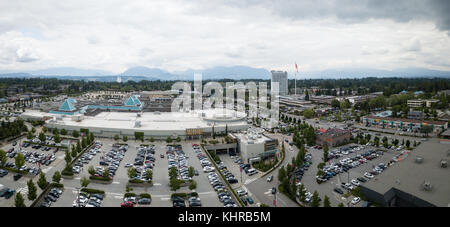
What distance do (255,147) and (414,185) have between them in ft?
Result: 17.4

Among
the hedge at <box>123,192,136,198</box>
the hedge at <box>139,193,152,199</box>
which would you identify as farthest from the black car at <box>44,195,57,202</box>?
the hedge at <box>139,193,152,199</box>

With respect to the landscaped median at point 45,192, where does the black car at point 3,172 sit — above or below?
above

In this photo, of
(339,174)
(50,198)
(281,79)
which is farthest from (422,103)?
(50,198)

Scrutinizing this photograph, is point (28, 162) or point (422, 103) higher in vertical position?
point (422, 103)

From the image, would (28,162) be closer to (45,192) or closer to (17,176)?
(17,176)

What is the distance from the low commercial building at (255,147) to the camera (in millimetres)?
10008

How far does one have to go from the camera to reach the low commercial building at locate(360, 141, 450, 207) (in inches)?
222

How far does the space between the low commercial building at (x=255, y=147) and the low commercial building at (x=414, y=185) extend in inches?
168

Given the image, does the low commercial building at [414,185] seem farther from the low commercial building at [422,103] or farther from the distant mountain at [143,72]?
the distant mountain at [143,72]

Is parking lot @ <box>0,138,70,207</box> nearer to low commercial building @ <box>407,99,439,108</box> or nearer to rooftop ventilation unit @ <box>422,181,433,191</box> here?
rooftop ventilation unit @ <box>422,181,433,191</box>

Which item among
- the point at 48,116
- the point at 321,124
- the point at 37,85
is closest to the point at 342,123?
the point at 321,124

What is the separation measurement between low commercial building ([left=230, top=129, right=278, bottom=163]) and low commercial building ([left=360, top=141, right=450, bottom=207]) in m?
4.26

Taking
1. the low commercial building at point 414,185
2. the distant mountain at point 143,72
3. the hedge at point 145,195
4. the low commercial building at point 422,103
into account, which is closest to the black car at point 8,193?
the hedge at point 145,195

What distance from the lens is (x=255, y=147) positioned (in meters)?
10.1
